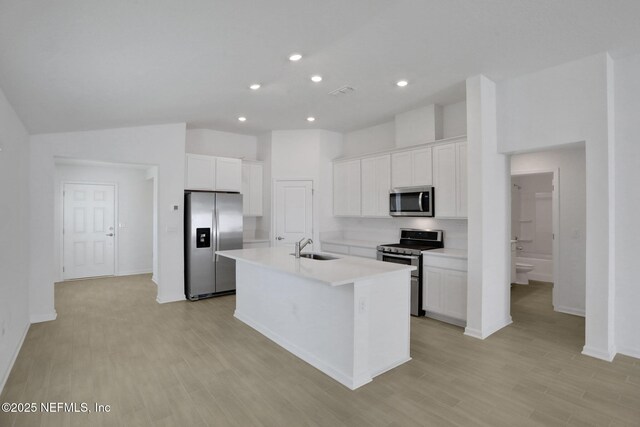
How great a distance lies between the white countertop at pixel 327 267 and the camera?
8.57ft

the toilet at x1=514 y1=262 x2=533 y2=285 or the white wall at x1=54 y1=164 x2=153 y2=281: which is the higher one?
the white wall at x1=54 y1=164 x2=153 y2=281

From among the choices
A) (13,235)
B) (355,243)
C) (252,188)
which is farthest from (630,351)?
(13,235)

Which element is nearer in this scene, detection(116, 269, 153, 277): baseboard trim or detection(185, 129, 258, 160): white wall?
detection(185, 129, 258, 160): white wall

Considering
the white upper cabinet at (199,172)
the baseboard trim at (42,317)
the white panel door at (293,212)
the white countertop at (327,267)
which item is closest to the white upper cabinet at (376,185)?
the white panel door at (293,212)

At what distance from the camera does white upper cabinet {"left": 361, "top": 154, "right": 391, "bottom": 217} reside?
202 inches

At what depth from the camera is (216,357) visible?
3168 mm

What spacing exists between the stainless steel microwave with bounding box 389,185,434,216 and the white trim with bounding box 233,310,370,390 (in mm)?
2464

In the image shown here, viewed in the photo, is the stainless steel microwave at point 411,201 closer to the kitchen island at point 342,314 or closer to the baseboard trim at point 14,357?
the kitchen island at point 342,314

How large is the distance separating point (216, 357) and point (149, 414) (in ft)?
3.00

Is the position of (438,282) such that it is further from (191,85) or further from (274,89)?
(191,85)

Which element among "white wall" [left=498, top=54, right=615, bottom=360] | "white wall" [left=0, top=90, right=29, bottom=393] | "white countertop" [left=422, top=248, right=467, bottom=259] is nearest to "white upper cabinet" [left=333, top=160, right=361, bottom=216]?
"white countertop" [left=422, top=248, right=467, bottom=259]

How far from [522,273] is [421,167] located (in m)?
3.43

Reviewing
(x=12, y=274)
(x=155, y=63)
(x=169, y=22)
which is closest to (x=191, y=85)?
(x=155, y=63)

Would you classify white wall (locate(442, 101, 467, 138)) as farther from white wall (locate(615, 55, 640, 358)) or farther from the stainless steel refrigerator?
the stainless steel refrigerator
